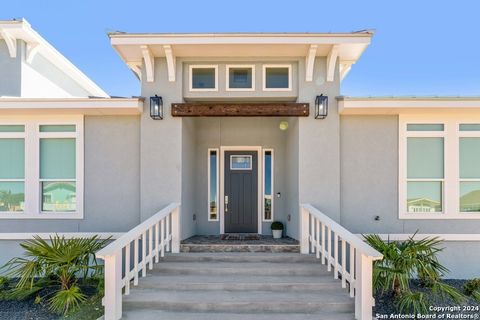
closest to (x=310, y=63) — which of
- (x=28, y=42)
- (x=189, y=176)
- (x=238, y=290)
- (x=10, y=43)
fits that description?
(x=189, y=176)

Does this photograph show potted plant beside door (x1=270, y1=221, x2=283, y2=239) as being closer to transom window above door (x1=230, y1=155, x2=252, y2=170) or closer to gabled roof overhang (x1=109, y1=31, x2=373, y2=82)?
transom window above door (x1=230, y1=155, x2=252, y2=170)

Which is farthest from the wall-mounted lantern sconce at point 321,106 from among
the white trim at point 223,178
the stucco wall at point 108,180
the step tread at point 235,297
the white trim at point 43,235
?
the white trim at point 43,235

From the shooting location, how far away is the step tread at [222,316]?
13.9 feet

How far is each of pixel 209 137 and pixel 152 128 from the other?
178cm

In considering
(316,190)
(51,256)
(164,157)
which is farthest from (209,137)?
(51,256)

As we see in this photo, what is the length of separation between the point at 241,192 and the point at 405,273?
13.1 feet

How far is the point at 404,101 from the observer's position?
594 centimetres

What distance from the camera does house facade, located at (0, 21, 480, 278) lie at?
6.12m

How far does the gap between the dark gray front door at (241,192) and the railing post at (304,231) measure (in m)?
1.88

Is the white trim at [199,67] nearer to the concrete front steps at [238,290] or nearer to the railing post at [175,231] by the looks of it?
the railing post at [175,231]

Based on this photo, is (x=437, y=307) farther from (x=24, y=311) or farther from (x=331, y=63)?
(x=24, y=311)

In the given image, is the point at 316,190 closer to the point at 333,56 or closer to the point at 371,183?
the point at 371,183

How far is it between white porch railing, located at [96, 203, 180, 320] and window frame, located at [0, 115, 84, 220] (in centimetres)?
198

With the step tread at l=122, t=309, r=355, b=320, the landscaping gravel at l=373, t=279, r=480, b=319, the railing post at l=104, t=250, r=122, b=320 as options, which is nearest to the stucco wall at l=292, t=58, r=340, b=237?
the landscaping gravel at l=373, t=279, r=480, b=319
